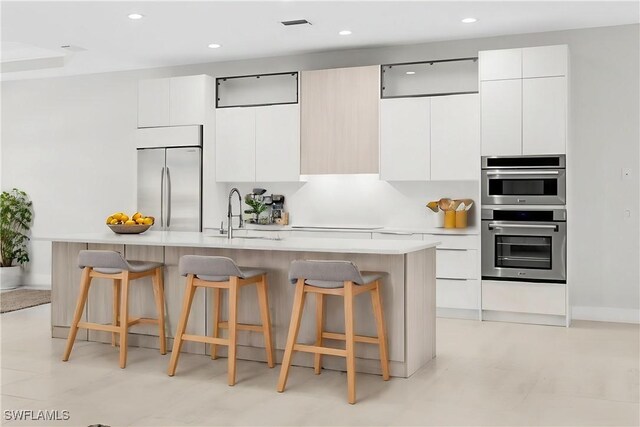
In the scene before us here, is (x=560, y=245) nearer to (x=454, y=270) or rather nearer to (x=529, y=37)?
(x=454, y=270)

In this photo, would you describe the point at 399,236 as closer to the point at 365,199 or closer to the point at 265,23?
the point at 365,199

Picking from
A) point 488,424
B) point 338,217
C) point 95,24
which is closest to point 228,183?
point 338,217

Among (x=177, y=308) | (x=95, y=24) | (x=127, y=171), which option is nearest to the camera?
(x=177, y=308)

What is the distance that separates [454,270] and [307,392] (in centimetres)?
272

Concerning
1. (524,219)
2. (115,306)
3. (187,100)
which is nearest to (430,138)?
(524,219)

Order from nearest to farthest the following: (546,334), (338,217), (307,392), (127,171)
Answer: (307,392) < (546,334) < (338,217) < (127,171)

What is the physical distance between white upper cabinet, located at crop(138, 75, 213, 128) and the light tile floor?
3.08 metres

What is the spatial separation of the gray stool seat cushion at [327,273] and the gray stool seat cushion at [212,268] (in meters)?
0.38

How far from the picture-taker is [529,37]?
20.5 feet

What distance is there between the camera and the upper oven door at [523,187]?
5.77 meters

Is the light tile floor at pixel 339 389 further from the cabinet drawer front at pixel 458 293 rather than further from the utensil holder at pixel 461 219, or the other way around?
the utensil holder at pixel 461 219

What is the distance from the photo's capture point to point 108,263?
14.5 ft

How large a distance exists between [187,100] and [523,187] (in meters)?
3.76

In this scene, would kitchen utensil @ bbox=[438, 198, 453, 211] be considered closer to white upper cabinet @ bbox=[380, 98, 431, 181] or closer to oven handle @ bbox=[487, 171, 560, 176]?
white upper cabinet @ bbox=[380, 98, 431, 181]
